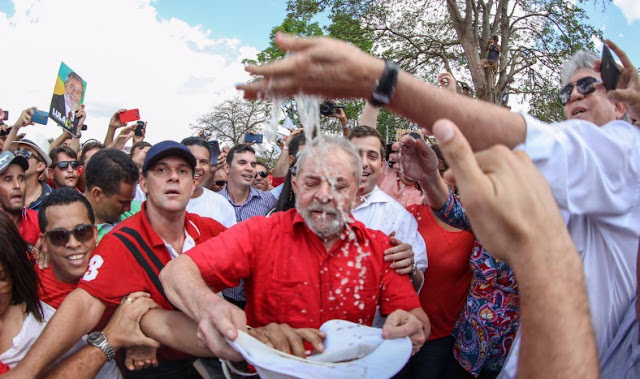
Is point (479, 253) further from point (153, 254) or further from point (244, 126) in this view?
point (244, 126)

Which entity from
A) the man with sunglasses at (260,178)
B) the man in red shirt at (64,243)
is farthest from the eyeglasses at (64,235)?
the man with sunglasses at (260,178)

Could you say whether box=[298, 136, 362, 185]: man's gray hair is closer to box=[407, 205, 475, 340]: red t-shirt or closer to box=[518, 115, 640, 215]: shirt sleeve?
box=[407, 205, 475, 340]: red t-shirt

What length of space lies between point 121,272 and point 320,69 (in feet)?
5.36

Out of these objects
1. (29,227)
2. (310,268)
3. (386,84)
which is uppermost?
(386,84)

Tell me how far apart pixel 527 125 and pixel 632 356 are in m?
0.90

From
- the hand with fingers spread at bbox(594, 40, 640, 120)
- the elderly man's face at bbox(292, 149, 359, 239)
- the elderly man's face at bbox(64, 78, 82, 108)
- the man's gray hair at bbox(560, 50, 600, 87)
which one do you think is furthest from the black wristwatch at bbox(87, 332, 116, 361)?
the elderly man's face at bbox(64, 78, 82, 108)

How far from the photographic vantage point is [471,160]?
2.69 feet

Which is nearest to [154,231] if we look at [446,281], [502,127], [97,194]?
[97,194]

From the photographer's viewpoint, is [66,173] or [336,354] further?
[66,173]

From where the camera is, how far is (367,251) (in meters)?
2.24

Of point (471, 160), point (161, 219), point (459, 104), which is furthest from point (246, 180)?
point (471, 160)

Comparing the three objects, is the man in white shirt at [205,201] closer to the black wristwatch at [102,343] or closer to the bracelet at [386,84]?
the black wristwatch at [102,343]

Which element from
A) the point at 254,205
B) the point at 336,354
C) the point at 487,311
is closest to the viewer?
the point at 336,354

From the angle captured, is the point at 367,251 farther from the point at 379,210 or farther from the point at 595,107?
the point at 595,107
